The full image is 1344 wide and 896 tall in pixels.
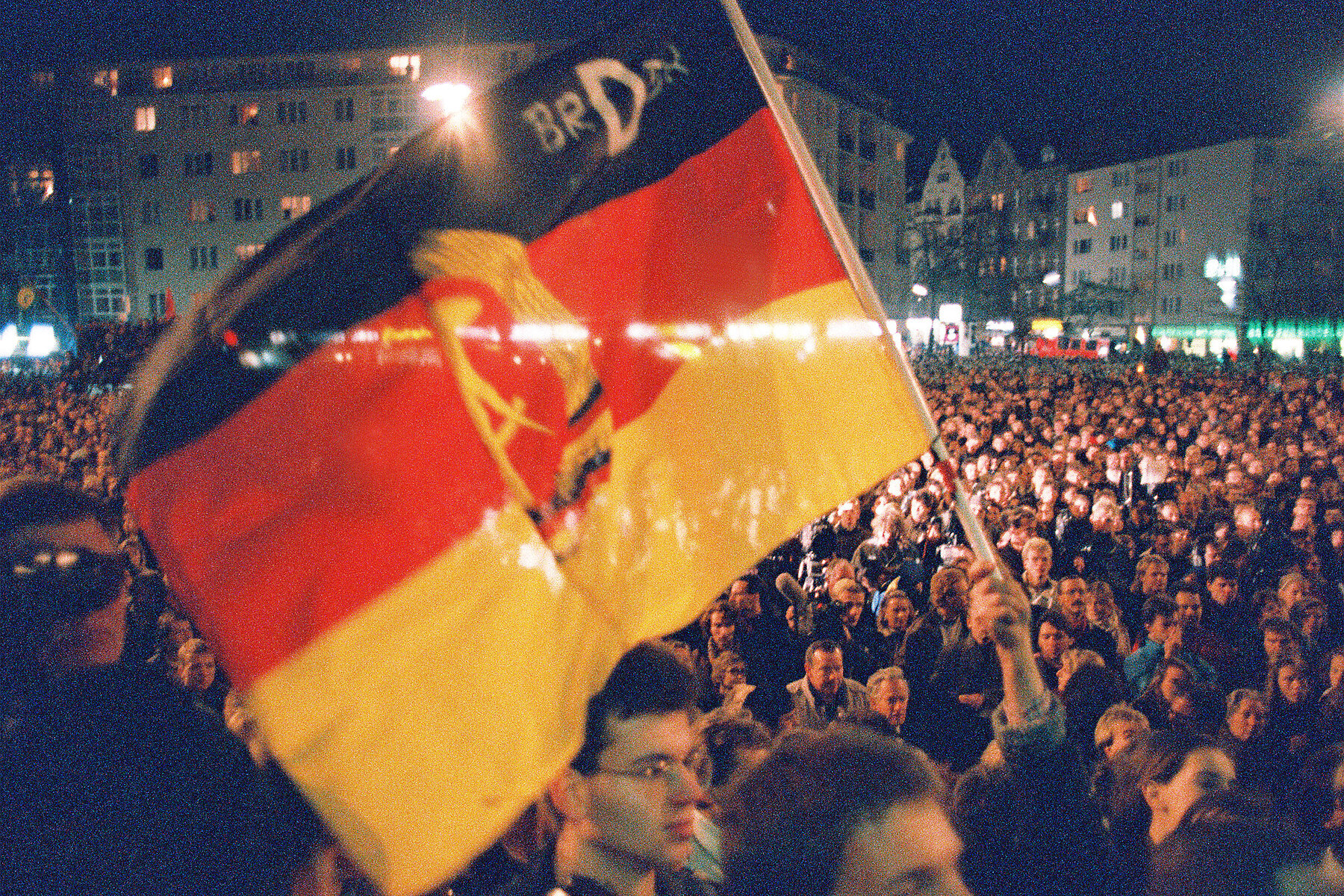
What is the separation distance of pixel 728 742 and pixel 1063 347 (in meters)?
65.0

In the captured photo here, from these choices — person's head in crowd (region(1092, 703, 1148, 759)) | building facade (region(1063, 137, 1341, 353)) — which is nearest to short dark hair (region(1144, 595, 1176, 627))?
person's head in crowd (region(1092, 703, 1148, 759))

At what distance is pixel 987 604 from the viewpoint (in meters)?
2.56

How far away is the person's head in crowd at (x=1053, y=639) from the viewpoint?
5.18 metres

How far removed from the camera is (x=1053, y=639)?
523 cm

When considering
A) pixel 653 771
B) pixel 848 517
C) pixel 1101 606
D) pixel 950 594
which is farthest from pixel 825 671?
pixel 848 517

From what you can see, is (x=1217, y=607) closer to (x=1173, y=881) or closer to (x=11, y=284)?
(x=1173, y=881)

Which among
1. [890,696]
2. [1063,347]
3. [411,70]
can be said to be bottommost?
[890,696]

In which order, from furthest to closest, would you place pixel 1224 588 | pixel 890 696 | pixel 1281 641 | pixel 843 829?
1. pixel 1224 588
2. pixel 1281 641
3. pixel 890 696
4. pixel 843 829

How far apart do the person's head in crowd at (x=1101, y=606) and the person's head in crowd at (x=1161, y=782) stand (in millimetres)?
2596

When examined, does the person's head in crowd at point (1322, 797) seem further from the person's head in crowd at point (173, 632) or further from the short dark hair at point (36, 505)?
the person's head in crowd at point (173, 632)

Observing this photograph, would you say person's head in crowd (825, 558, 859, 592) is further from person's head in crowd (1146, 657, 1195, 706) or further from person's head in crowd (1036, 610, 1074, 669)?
person's head in crowd (1146, 657, 1195, 706)

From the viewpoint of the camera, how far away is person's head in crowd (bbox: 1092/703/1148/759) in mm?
3762

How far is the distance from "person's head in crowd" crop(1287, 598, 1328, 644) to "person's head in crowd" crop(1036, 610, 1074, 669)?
1309 mm

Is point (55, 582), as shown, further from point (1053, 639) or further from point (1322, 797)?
point (1053, 639)
